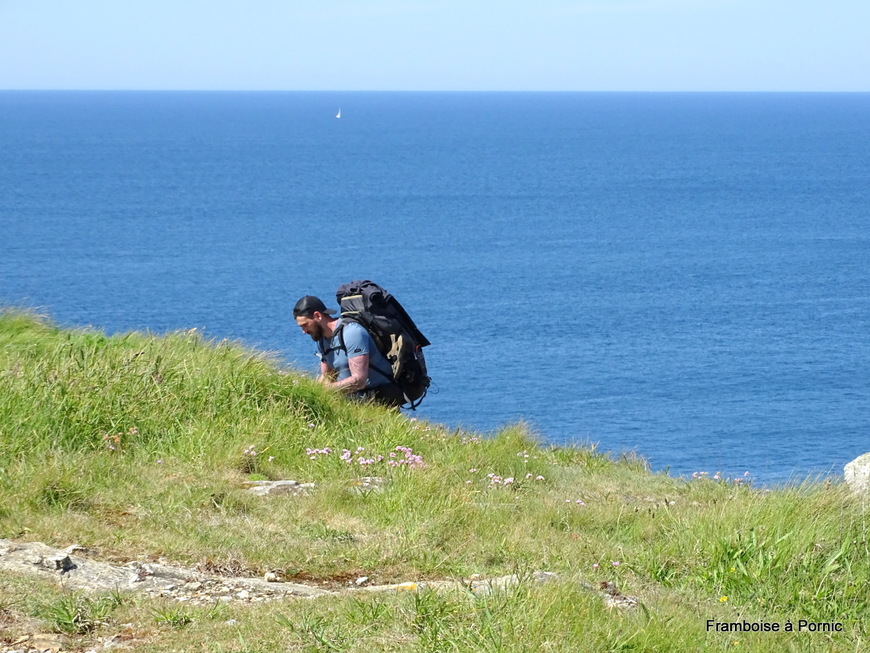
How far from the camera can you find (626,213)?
109750 mm

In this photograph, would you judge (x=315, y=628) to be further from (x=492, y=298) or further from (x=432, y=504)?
(x=492, y=298)

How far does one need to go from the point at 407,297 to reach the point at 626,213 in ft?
163

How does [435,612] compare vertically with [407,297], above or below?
above

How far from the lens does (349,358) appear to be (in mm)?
8664

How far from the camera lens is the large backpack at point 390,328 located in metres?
8.69

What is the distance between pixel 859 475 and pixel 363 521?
4229mm

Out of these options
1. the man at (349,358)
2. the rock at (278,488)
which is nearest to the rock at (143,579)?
the rock at (278,488)

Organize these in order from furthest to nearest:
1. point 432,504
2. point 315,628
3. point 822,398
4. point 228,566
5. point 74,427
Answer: point 822,398
point 74,427
point 432,504
point 228,566
point 315,628

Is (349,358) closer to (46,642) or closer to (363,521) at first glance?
(363,521)

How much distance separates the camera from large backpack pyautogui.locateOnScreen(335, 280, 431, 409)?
28.5 ft

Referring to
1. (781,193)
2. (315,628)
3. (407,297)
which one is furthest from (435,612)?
(781,193)

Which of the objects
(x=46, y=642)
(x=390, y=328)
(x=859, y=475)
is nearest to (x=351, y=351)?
(x=390, y=328)

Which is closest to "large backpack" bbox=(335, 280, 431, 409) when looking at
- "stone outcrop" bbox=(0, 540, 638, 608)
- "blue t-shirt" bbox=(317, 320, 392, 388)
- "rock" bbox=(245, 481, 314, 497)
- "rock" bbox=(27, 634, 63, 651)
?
"blue t-shirt" bbox=(317, 320, 392, 388)

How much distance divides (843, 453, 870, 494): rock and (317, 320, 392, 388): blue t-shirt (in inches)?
147
